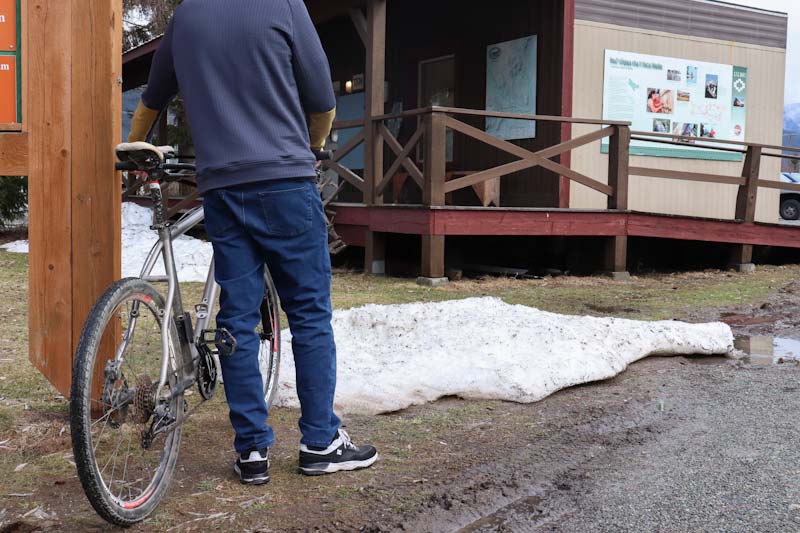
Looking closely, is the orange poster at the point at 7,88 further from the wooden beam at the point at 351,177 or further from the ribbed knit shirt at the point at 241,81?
the wooden beam at the point at 351,177

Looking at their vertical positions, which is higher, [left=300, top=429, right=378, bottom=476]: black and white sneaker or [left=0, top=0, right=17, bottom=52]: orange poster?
[left=0, top=0, right=17, bottom=52]: orange poster

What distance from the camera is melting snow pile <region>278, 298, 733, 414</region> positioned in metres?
4.35

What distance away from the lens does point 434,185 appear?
8.95 meters

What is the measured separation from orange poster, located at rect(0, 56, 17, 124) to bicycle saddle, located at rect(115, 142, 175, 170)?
2.46ft

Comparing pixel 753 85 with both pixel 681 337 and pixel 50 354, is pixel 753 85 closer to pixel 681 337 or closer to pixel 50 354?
pixel 681 337

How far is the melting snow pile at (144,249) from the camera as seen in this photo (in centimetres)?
968

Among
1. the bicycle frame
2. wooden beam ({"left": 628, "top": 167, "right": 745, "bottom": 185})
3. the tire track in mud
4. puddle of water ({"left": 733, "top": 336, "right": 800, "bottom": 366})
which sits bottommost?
the tire track in mud

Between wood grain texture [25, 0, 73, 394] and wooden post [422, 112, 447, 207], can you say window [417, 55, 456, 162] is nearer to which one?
wooden post [422, 112, 447, 207]

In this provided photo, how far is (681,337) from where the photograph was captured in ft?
17.7

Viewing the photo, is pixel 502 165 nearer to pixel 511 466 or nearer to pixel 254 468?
pixel 511 466

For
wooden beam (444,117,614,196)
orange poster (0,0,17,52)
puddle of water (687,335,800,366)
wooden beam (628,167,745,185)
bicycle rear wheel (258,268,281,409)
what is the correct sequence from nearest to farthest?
1. orange poster (0,0,17,52)
2. bicycle rear wheel (258,268,281,409)
3. puddle of water (687,335,800,366)
4. wooden beam (444,117,614,196)
5. wooden beam (628,167,745,185)

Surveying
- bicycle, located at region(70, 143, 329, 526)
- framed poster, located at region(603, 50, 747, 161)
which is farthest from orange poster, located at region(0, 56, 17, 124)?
framed poster, located at region(603, 50, 747, 161)

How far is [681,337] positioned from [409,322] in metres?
1.66

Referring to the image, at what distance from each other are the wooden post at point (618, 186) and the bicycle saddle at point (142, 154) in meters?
7.90
